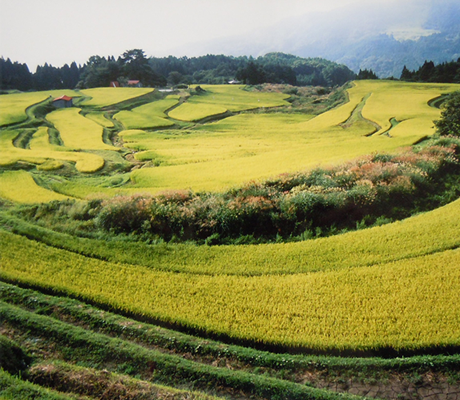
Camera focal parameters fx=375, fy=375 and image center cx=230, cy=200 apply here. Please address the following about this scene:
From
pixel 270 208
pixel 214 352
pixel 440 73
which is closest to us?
pixel 214 352

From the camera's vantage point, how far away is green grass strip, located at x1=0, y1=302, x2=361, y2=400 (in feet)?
20.0

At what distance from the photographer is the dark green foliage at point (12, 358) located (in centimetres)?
630

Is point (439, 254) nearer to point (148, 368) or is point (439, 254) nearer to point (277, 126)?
point (148, 368)

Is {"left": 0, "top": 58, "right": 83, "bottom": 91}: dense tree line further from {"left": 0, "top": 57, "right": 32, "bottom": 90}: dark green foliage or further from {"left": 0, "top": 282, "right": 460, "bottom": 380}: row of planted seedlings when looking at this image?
{"left": 0, "top": 282, "right": 460, "bottom": 380}: row of planted seedlings

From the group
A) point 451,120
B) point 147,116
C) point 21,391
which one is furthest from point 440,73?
point 21,391

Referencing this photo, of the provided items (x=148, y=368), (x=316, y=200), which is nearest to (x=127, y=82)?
(x=316, y=200)

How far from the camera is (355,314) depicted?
25.0 ft

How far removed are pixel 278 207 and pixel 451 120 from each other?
16.1 metres

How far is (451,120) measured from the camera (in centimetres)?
2230

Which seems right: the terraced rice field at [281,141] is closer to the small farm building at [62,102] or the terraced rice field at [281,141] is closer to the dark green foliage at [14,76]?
the small farm building at [62,102]

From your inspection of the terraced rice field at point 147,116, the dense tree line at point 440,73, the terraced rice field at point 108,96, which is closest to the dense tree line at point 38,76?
the terraced rice field at point 108,96

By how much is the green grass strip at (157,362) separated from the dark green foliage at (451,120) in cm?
2062

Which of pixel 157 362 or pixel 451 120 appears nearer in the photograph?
pixel 157 362

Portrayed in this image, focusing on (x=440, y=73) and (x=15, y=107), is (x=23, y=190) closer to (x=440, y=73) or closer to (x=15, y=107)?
(x=15, y=107)
